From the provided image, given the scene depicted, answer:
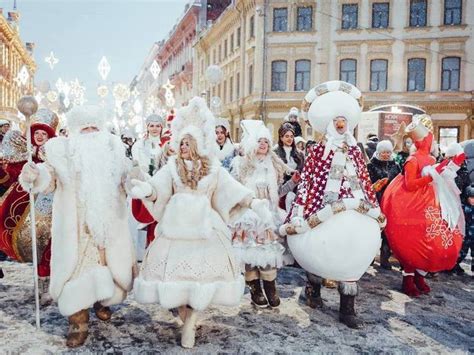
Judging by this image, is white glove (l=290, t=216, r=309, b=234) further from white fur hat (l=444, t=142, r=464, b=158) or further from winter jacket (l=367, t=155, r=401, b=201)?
winter jacket (l=367, t=155, r=401, b=201)

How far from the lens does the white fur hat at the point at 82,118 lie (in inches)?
152

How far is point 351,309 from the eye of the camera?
4.32m

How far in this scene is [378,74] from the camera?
2397 cm

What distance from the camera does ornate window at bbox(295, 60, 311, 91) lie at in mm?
24734

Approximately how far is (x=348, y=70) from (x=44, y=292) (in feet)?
71.2

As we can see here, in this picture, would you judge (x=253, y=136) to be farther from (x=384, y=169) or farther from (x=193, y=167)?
(x=384, y=169)

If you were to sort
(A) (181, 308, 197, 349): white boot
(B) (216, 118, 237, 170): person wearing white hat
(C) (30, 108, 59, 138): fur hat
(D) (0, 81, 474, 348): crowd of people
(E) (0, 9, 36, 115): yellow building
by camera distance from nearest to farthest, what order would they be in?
1. (D) (0, 81, 474, 348): crowd of people
2. (A) (181, 308, 197, 349): white boot
3. (C) (30, 108, 59, 138): fur hat
4. (B) (216, 118, 237, 170): person wearing white hat
5. (E) (0, 9, 36, 115): yellow building

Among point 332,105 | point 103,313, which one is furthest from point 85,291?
point 332,105

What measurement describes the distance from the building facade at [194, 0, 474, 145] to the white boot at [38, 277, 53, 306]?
18.2m

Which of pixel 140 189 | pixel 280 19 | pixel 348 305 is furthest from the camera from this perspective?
pixel 280 19

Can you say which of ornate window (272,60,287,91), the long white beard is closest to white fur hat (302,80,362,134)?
the long white beard

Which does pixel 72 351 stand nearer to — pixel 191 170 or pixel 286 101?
pixel 191 170

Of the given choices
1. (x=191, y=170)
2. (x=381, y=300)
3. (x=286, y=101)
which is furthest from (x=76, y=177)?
(x=286, y=101)

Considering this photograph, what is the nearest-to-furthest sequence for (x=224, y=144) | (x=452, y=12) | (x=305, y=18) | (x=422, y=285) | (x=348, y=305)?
1. (x=348, y=305)
2. (x=422, y=285)
3. (x=224, y=144)
4. (x=452, y=12)
5. (x=305, y=18)
